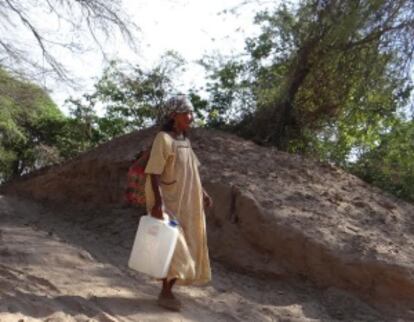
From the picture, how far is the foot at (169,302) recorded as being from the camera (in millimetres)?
4273

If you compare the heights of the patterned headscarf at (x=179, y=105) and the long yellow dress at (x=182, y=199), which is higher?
the patterned headscarf at (x=179, y=105)

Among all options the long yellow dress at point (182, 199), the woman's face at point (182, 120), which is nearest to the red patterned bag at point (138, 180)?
the long yellow dress at point (182, 199)

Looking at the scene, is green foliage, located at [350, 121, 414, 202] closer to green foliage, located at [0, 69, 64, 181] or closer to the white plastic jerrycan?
green foliage, located at [0, 69, 64, 181]

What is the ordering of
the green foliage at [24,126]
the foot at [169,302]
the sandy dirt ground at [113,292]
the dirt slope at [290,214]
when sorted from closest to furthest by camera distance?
the sandy dirt ground at [113,292], the foot at [169,302], the dirt slope at [290,214], the green foliage at [24,126]

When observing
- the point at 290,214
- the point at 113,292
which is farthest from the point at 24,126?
the point at 113,292

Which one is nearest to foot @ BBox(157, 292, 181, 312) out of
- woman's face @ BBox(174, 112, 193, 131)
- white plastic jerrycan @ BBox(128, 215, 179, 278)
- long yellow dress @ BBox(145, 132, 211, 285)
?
long yellow dress @ BBox(145, 132, 211, 285)

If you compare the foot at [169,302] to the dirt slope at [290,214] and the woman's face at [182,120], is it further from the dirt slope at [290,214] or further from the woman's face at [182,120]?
the dirt slope at [290,214]

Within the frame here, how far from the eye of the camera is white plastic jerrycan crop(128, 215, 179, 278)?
409 centimetres

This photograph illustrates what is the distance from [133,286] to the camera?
4832 millimetres

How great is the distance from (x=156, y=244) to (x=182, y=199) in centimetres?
41

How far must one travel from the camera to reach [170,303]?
169 inches

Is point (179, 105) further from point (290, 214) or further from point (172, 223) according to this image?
point (290, 214)

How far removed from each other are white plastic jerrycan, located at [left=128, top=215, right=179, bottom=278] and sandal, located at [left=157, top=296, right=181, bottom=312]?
0.28 meters

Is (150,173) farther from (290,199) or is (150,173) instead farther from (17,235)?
(290,199)
